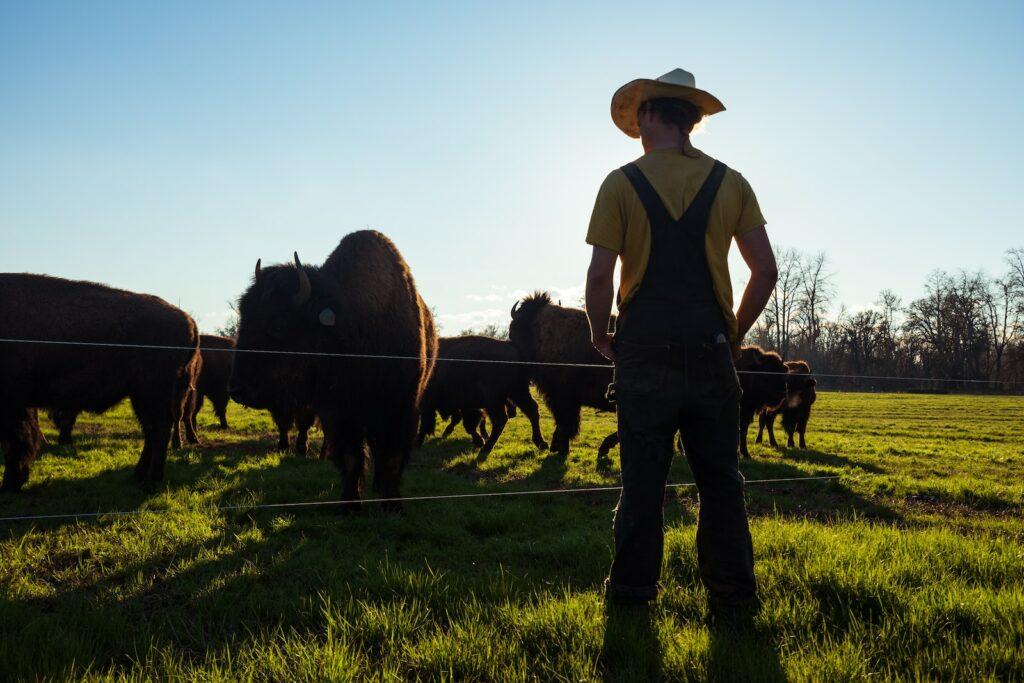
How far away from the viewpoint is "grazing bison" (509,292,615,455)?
34.9 feet

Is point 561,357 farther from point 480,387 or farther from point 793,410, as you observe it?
point 793,410

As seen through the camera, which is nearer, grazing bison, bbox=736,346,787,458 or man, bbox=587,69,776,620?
man, bbox=587,69,776,620

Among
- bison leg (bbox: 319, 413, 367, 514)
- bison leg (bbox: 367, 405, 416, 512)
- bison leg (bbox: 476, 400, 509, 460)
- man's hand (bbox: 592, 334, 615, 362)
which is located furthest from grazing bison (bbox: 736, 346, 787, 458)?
man's hand (bbox: 592, 334, 615, 362)

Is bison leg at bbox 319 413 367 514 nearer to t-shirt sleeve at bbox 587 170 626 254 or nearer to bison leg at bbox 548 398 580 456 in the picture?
t-shirt sleeve at bbox 587 170 626 254

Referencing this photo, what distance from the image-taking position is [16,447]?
20.8 feet

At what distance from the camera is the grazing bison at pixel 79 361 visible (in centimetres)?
621

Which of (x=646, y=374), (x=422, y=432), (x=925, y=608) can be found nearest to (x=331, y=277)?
(x=646, y=374)

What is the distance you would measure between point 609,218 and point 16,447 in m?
6.90

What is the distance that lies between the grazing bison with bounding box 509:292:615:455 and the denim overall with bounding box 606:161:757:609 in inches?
276

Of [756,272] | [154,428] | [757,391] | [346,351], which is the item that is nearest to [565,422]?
[757,391]

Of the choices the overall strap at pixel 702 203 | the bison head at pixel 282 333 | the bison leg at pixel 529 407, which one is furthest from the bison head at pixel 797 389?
the overall strap at pixel 702 203

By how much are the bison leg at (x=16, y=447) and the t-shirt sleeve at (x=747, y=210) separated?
287 inches

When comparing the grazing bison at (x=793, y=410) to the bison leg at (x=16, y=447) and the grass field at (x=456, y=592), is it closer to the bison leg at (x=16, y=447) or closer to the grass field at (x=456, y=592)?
the grass field at (x=456, y=592)

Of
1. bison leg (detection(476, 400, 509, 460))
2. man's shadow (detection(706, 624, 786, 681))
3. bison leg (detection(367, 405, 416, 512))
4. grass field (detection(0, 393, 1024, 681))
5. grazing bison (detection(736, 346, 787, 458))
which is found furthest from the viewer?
grazing bison (detection(736, 346, 787, 458))
